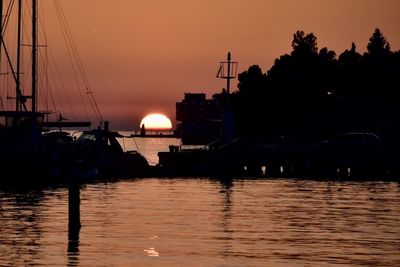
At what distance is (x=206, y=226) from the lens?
163 ft

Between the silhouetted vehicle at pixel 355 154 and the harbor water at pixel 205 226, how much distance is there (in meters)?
12.6

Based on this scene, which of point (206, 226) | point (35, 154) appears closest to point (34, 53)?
→ point (35, 154)

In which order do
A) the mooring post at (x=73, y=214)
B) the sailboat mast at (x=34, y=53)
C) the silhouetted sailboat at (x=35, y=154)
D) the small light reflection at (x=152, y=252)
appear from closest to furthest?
the small light reflection at (x=152, y=252) → the mooring post at (x=73, y=214) → the silhouetted sailboat at (x=35, y=154) → the sailboat mast at (x=34, y=53)

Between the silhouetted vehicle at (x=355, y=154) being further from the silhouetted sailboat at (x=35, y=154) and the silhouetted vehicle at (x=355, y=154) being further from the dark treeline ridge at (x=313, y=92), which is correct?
the dark treeline ridge at (x=313, y=92)

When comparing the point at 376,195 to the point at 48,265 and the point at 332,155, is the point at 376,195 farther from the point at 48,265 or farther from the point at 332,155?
the point at 48,265

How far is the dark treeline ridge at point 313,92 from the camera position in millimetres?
147250

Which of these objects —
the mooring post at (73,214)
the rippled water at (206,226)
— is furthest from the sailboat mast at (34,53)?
the mooring post at (73,214)

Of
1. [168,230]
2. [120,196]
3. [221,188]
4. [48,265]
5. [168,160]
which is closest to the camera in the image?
[48,265]

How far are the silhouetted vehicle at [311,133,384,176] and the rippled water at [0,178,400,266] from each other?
44.6ft

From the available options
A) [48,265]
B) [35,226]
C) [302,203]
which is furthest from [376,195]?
[48,265]

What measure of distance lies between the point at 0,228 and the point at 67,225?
269cm

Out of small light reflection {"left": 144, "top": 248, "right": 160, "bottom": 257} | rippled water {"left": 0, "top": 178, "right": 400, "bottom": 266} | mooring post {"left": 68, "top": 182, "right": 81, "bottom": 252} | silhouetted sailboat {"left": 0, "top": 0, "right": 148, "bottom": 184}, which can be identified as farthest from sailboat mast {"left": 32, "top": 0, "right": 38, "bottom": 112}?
small light reflection {"left": 144, "top": 248, "right": 160, "bottom": 257}

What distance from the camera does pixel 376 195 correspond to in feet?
232

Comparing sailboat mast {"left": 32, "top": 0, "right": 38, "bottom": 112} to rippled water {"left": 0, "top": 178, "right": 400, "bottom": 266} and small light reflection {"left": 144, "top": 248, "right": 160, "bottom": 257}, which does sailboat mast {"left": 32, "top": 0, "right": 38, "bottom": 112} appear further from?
small light reflection {"left": 144, "top": 248, "right": 160, "bottom": 257}
